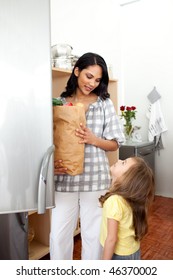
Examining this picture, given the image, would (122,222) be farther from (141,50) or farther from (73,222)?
(141,50)

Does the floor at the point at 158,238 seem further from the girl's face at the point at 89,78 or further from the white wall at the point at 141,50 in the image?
the girl's face at the point at 89,78

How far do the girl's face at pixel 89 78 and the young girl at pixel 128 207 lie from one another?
375 millimetres

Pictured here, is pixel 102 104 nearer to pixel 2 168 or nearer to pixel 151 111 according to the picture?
pixel 2 168

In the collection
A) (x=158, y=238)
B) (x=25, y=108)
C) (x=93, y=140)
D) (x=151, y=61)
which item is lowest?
(x=158, y=238)

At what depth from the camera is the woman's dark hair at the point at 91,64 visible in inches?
45.6

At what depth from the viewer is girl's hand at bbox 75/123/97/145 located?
3.47ft

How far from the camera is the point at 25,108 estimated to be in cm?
82

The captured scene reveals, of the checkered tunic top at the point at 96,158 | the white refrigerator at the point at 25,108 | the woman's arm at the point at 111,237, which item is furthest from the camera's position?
the checkered tunic top at the point at 96,158

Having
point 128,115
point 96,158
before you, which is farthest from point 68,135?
point 128,115

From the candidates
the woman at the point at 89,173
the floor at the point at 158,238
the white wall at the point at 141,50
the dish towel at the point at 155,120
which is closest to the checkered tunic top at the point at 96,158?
the woman at the point at 89,173

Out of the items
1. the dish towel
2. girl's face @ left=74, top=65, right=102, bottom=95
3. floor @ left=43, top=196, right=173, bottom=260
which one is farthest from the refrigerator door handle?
the dish towel

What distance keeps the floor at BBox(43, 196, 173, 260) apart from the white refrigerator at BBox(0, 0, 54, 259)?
1131 mm

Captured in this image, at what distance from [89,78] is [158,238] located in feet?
4.97

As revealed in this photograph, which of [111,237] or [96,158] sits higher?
[96,158]
